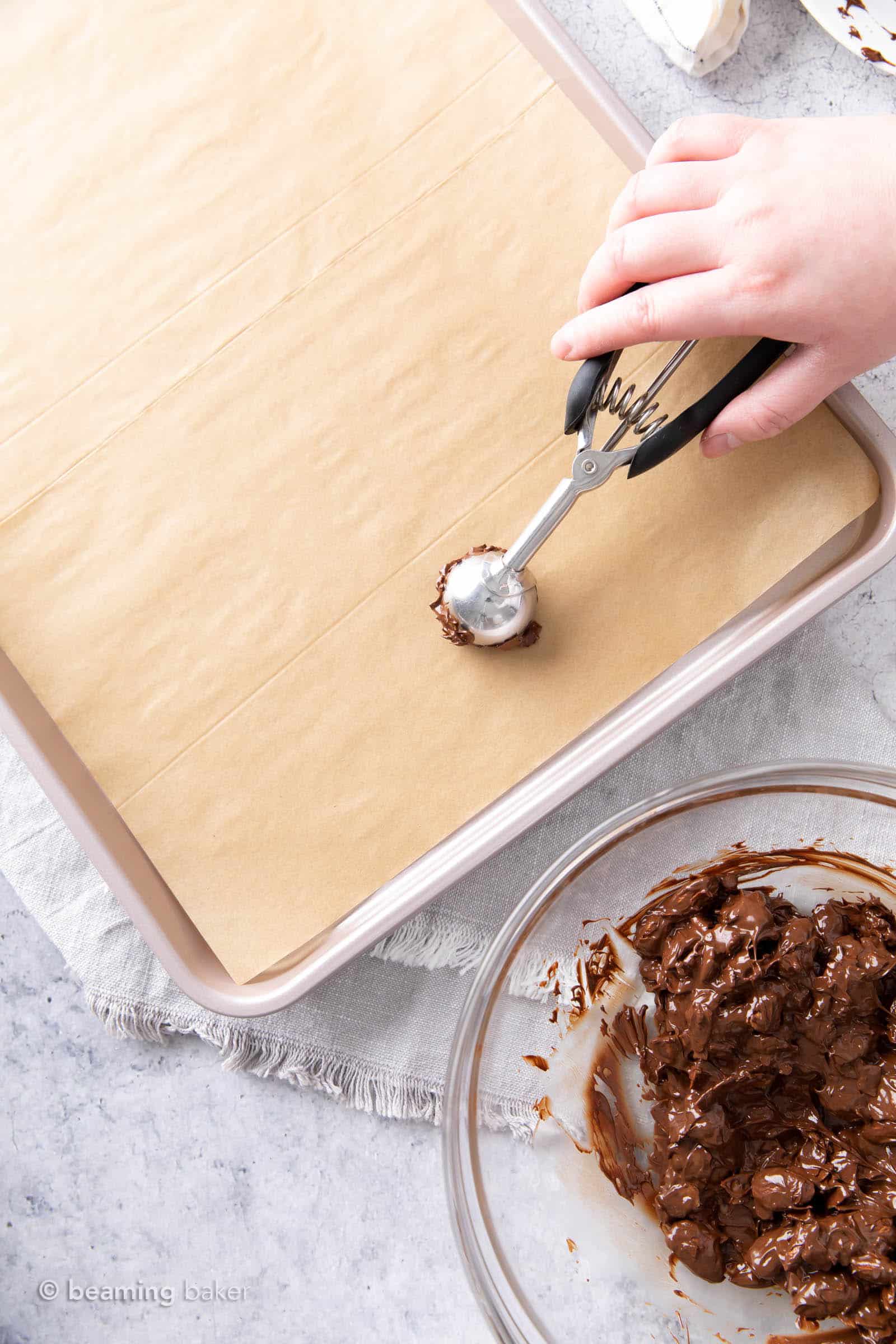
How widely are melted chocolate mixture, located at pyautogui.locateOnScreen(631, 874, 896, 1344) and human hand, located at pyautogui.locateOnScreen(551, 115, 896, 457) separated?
40cm

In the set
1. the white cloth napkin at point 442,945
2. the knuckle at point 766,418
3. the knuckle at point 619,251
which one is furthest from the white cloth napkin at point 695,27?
the white cloth napkin at point 442,945

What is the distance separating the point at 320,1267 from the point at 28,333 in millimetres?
877

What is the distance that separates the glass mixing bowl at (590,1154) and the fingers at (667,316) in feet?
1.11

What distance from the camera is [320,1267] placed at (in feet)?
3.04

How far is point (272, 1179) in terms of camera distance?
930 mm

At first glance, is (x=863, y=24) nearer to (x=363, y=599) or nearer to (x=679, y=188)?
(x=679, y=188)

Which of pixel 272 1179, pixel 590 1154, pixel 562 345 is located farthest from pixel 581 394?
pixel 272 1179

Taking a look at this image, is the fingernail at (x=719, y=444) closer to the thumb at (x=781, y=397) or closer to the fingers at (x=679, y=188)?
the thumb at (x=781, y=397)

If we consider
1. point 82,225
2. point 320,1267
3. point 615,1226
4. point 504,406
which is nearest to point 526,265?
point 504,406

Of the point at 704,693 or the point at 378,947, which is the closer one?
the point at 704,693

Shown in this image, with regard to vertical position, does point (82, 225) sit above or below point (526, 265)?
above

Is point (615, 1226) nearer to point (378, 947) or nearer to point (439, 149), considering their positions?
point (378, 947)

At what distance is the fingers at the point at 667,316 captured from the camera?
0.72 metres

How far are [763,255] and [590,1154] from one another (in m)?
0.72
